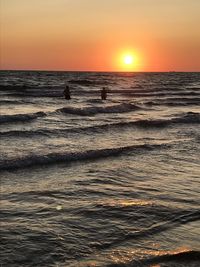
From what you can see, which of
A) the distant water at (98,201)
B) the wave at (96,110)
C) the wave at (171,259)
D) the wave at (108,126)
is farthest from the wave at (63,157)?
the wave at (96,110)

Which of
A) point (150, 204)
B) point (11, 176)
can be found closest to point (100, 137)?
point (11, 176)

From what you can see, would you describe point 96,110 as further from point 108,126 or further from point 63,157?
point 63,157

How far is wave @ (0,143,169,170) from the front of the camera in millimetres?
12688

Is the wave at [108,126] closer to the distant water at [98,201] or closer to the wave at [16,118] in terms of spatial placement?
the distant water at [98,201]

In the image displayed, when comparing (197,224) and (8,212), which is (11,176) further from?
(197,224)

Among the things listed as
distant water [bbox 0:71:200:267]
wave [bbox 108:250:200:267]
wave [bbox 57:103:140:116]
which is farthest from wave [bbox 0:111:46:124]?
wave [bbox 108:250:200:267]

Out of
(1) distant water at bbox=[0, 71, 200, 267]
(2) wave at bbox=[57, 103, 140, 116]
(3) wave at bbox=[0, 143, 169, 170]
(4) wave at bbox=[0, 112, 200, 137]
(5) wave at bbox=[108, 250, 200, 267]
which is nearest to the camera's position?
(5) wave at bbox=[108, 250, 200, 267]

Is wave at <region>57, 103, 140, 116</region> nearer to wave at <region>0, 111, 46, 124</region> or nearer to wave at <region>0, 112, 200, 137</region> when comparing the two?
wave at <region>0, 111, 46, 124</region>

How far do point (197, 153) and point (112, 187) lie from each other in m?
5.81

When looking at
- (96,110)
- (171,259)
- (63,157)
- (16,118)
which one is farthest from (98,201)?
(96,110)

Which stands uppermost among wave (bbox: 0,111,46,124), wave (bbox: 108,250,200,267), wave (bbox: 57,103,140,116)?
wave (bbox: 108,250,200,267)

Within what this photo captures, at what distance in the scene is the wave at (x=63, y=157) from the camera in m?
12.7

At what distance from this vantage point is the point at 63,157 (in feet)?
45.9

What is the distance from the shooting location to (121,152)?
1541 cm
